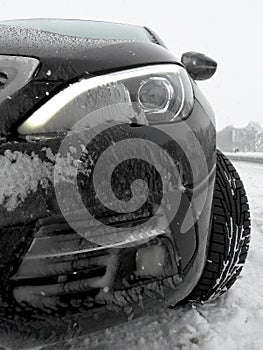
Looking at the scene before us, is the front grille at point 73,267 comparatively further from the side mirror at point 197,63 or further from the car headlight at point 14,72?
the side mirror at point 197,63

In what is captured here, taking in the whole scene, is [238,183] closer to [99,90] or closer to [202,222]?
[202,222]

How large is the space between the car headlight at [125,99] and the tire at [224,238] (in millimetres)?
514

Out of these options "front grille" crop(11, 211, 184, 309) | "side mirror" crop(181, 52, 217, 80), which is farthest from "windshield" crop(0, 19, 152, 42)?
"front grille" crop(11, 211, 184, 309)

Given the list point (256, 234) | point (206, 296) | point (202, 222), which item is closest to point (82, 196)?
point (202, 222)

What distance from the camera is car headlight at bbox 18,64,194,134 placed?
3.87 feet

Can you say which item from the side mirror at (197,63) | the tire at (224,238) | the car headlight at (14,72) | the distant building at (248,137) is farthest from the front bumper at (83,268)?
the distant building at (248,137)

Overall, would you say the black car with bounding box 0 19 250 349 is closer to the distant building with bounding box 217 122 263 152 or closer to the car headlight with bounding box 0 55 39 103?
the car headlight with bounding box 0 55 39 103

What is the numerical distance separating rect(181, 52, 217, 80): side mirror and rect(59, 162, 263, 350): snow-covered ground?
1173mm

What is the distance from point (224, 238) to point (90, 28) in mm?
1375

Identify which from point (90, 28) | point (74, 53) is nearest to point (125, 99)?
point (74, 53)

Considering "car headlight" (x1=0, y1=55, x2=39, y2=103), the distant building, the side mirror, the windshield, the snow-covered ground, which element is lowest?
the distant building

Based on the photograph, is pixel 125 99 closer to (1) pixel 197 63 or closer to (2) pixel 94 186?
(2) pixel 94 186

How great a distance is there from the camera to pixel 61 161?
1092mm

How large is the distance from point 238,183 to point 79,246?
1062mm
